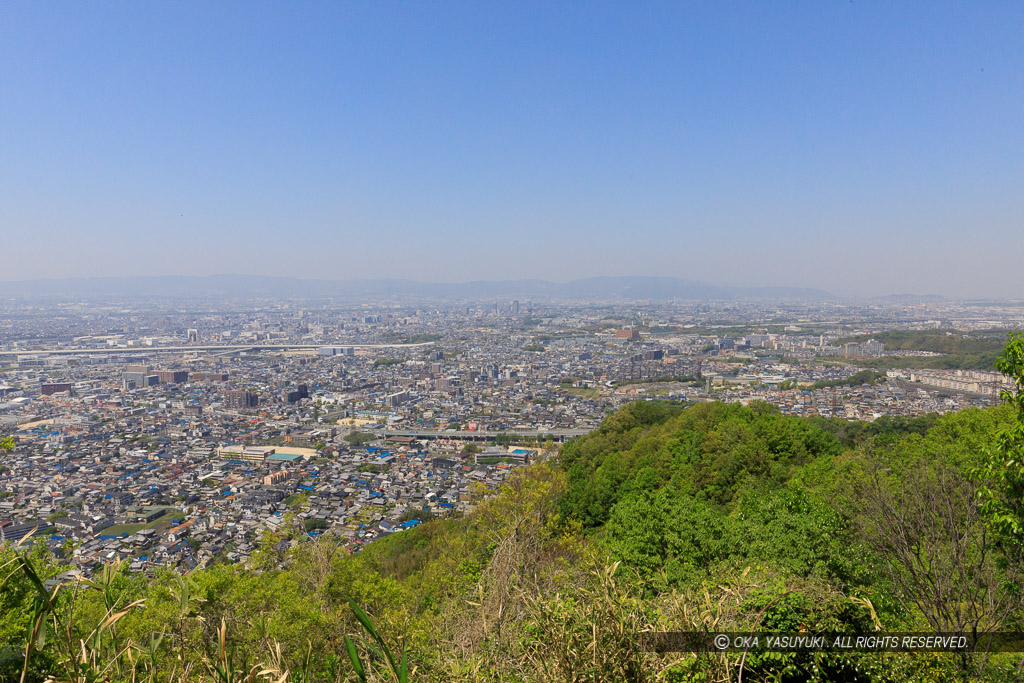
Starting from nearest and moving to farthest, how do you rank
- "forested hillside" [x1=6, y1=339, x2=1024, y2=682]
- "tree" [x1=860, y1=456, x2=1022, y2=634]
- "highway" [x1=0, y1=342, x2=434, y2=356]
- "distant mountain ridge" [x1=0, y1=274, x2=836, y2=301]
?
"forested hillside" [x1=6, y1=339, x2=1024, y2=682] < "tree" [x1=860, y1=456, x2=1022, y2=634] < "highway" [x1=0, y1=342, x2=434, y2=356] < "distant mountain ridge" [x1=0, y1=274, x2=836, y2=301]

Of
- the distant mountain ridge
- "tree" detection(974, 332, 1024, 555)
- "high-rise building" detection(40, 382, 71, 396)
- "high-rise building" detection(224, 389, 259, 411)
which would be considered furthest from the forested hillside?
the distant mountain ridge

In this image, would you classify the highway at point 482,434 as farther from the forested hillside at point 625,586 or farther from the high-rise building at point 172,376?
the high-rise building at point 172,376

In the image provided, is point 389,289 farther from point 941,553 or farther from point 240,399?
point 941,553

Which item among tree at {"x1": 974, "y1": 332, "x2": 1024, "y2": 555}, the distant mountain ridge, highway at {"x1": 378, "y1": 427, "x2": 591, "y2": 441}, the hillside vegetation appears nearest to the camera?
tree at {"x1": 974, "y1": 332, "x2": 1024, "y2": 555}

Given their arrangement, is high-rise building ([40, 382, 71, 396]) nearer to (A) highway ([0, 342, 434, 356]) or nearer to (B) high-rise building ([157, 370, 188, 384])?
(B) high-rise building ([157, 370, 188, 384])

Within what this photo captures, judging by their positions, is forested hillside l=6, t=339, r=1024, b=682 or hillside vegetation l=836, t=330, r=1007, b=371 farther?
hillside vegetation l=836, t=330, r=1007, b=371

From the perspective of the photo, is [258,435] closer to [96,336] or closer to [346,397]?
[346,397]
